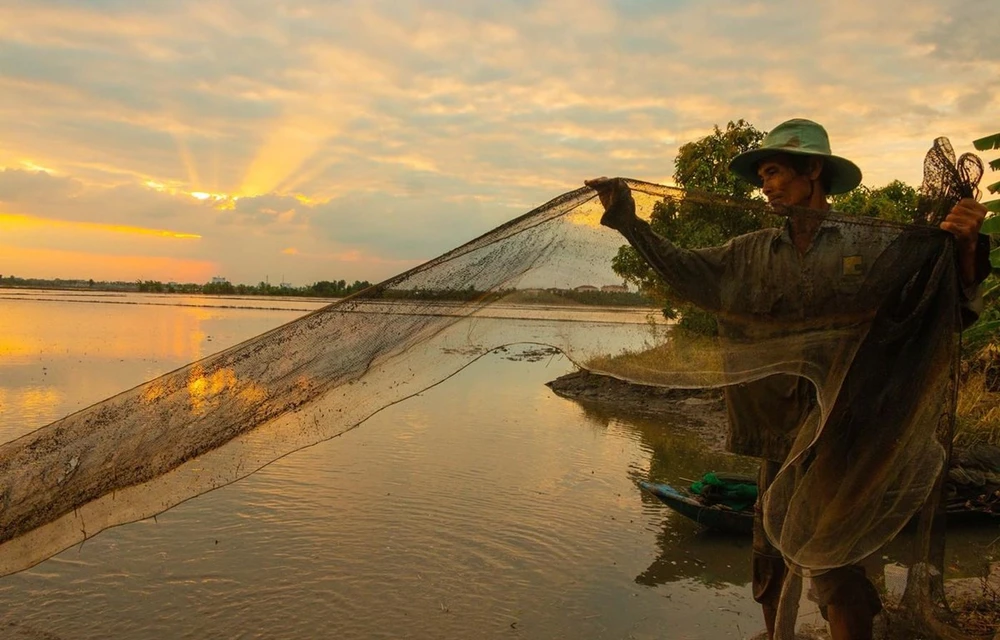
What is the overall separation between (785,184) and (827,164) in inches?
6.8

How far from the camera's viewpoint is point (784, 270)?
242 cm

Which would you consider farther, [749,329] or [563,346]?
[563,346]

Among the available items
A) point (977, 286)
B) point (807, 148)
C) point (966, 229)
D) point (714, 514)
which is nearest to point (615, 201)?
point (807, 148)

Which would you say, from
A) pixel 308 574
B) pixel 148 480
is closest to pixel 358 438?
pixel 308 574

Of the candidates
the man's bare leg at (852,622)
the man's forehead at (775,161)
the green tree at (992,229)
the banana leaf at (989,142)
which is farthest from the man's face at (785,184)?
the banana leaf at (989,142)

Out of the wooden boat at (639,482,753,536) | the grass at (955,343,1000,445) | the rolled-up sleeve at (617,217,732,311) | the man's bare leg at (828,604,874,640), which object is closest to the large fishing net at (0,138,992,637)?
the rolled-up sleeve at (617,217,732,311)

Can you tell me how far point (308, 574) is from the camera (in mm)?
5414

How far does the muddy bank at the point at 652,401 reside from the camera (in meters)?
14.0

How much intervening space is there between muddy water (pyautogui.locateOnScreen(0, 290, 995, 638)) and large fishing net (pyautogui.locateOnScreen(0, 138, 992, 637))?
359 millimetres

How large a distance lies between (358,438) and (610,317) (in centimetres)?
772

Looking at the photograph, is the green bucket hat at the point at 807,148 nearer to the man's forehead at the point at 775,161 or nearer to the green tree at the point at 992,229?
the man's forehead at the point at 775,161

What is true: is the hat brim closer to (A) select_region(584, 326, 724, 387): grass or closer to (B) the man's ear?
(B) the man's ear

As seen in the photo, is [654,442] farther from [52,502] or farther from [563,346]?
[52,502]

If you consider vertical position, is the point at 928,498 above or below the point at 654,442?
above
